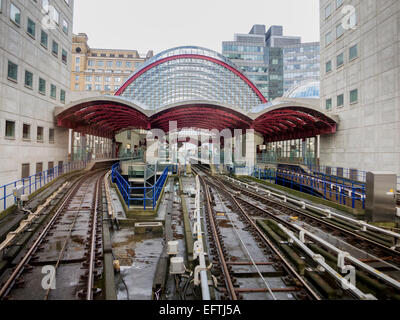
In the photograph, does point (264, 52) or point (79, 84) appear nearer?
point (79, 84)

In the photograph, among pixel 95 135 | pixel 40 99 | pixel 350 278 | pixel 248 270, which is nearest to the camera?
pixel 350 278

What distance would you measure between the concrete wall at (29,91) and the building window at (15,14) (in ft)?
0.89

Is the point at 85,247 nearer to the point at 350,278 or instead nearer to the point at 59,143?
the point at 350,278

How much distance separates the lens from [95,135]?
38375 mm

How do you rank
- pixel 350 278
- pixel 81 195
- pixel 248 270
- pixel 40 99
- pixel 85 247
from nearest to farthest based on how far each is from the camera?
pixel 350 278
pixel 248 270
pixel 85 247
pixel 81 195
pixel 40 99

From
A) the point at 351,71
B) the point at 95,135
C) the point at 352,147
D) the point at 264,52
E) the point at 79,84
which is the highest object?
the point at 264,52

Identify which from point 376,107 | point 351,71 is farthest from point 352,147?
point 351,71

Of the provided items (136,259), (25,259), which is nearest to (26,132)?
(25,259)

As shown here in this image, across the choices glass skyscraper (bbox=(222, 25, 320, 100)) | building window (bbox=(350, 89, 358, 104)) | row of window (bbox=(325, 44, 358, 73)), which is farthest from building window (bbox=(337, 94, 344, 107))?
glass skyscraper (bbox=(222, 25, 320, 100))

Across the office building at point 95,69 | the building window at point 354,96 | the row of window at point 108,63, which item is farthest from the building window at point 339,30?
the row of window at point 108,63

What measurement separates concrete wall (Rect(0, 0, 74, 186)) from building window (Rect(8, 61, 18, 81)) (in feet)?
0.90

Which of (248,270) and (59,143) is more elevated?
(59,143)

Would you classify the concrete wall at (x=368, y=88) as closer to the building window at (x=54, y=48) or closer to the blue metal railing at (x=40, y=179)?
the blue metal railing at (x=40, y=179)

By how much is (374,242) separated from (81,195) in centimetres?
1593
